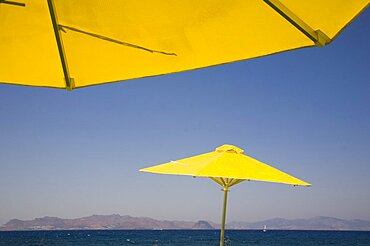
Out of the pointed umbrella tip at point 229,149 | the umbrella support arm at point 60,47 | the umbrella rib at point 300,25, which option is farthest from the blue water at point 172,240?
the umbrella rib at point 300,25

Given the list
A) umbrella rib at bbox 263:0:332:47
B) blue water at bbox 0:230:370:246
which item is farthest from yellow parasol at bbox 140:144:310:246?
blue water at bbox 0:230:370:246

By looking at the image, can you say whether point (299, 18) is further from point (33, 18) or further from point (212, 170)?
point (212, 170)

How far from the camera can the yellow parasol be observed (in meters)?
3.87

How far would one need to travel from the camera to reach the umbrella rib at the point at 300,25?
57.3 inches

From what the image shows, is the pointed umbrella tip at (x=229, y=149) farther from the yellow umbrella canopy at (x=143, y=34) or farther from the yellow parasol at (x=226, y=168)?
the yellow umbrella canopy at (x=143, y=34)

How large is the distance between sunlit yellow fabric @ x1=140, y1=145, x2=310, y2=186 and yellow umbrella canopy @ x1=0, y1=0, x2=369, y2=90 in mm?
2057

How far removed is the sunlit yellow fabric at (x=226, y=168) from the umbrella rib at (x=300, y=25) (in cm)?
237

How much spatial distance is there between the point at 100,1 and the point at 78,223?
167m

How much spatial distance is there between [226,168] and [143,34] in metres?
2.41

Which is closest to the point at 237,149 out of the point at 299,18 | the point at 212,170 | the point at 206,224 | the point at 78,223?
the point at 212,170

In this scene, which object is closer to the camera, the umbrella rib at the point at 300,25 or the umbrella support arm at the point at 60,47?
the umbrella rib at the point at 300,25

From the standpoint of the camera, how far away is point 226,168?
4.01 m

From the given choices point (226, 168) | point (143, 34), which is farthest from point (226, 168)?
point (143, 34)

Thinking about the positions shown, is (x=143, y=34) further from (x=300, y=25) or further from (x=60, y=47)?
(x=300, y=25)
